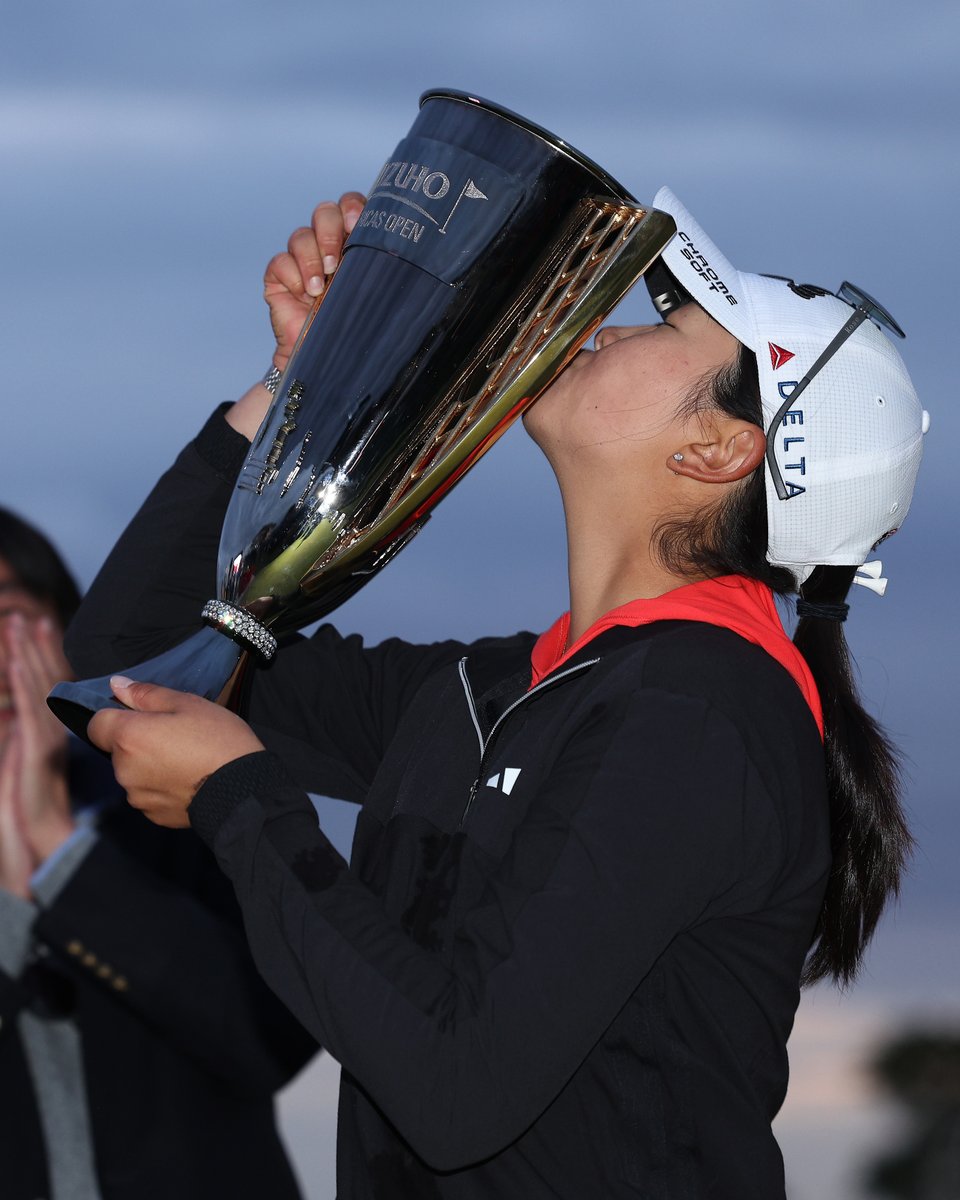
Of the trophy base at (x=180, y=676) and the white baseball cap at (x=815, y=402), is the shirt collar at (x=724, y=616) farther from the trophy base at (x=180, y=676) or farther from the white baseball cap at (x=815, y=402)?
the trophy base at (x=180, y=676)

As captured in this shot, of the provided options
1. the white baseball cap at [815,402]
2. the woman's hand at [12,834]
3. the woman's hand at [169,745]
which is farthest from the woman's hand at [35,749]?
the white baseball cap at [815,402]

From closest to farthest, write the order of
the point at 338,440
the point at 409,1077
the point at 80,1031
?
1. the point at 409,1077
2. the point at 338,440
3. the point at 80,1031

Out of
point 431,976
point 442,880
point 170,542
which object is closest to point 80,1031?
point 170,542

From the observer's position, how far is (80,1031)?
3.02m

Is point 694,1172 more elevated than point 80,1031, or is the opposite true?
point 694,1172

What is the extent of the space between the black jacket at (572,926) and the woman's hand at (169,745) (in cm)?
3

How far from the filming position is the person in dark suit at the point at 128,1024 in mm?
2910

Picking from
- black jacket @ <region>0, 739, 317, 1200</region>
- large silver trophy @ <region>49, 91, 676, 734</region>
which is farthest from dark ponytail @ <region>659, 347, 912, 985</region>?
black jacket @ <region>0, 739, 317, 1200</region>

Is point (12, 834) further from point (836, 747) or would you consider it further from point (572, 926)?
point (572, 926)

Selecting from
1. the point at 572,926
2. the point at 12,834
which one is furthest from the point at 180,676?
the point at 12,834

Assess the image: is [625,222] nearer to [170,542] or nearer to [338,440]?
[338,440]

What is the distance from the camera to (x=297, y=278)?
222 cm

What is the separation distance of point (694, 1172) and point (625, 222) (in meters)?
1.10

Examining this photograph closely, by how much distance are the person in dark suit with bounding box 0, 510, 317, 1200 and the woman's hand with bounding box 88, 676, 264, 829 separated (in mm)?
1564
